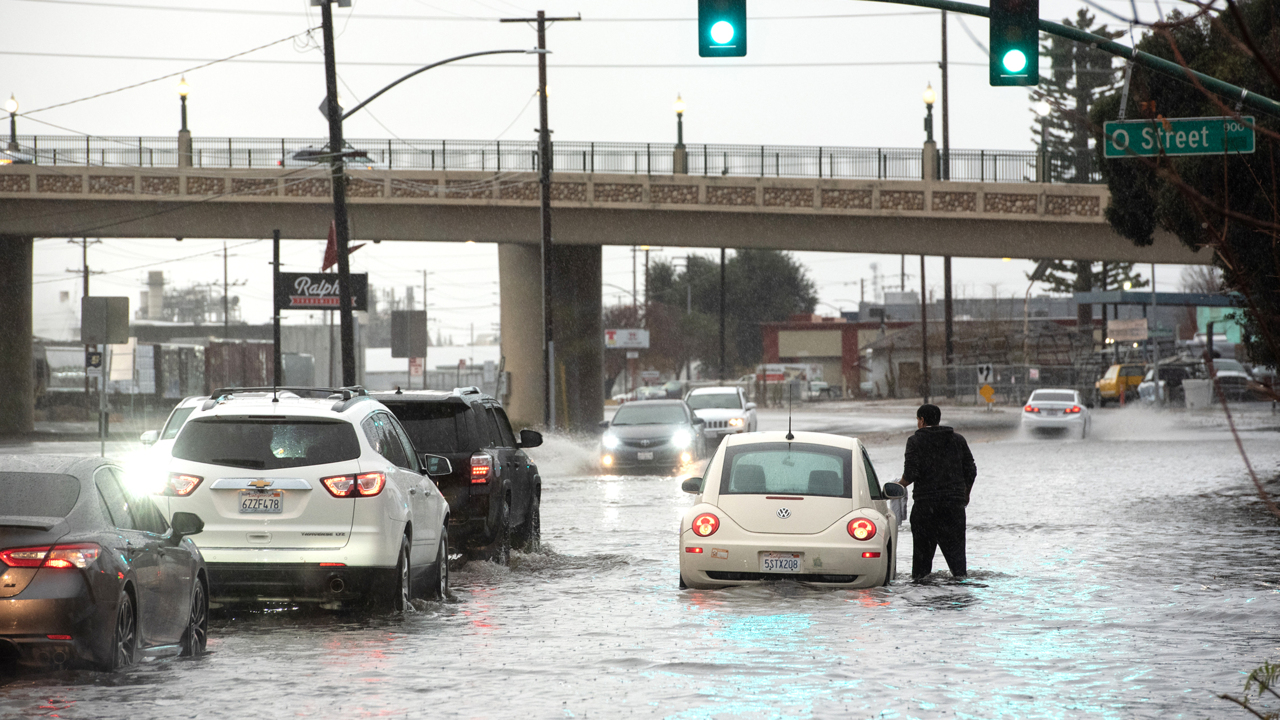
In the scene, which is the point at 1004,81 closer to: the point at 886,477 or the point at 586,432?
the point at 886,477

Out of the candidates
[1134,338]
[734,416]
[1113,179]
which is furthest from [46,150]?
[1134,338]

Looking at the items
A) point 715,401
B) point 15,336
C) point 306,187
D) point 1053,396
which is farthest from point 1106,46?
point 15,336

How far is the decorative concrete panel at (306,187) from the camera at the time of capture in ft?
151

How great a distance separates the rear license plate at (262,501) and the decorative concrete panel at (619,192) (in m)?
36.4

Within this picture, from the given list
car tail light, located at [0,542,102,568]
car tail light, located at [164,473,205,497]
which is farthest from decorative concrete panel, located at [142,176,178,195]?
car tail light, located at [0,542,102,568]

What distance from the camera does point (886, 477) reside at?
27.9m

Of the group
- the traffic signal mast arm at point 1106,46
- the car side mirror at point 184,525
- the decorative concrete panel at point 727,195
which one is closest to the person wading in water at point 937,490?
the traffic signal mast arm at point 1106,46

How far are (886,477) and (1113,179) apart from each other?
767cm

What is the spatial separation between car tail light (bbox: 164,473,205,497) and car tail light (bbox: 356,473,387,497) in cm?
116

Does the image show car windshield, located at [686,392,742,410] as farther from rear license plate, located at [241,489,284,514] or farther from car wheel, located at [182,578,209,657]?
car wheel, located at [182,578,209,657]

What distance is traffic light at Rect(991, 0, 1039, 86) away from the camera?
1369 cm

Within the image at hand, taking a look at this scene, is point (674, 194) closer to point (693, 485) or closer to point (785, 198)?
point (785, 198)

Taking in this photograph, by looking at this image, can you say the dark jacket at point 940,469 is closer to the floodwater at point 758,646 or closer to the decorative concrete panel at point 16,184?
the floodwater at point 758,646

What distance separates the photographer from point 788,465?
1302 centimetres
